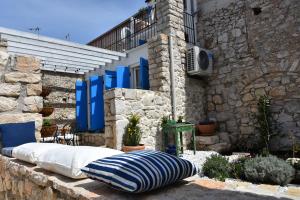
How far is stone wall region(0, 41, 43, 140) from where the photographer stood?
360 centimetres

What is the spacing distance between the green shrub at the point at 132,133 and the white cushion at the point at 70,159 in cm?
291

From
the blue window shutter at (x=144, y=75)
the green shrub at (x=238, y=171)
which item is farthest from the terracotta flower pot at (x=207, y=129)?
the green shrub at (x=238, y=171)

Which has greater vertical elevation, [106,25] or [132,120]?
[106,25]

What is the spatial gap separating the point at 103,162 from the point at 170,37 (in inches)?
197

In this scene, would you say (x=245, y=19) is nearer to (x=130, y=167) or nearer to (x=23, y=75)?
(x=23, y=75)

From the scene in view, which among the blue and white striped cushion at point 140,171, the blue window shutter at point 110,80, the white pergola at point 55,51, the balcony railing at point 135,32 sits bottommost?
the blue and white striped cushion at point 140,171

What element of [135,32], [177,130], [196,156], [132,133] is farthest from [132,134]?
[135,32]

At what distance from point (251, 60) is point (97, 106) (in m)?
4.26

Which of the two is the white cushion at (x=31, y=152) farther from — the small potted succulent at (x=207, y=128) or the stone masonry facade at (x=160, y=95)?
the small potted succulent at (x=207, y=128)

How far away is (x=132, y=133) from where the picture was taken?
516 cm

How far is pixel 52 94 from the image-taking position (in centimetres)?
920

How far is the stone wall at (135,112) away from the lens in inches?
203

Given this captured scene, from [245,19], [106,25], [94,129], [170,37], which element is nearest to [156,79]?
[170,37]

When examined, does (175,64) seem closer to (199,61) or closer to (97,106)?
(199,61)
